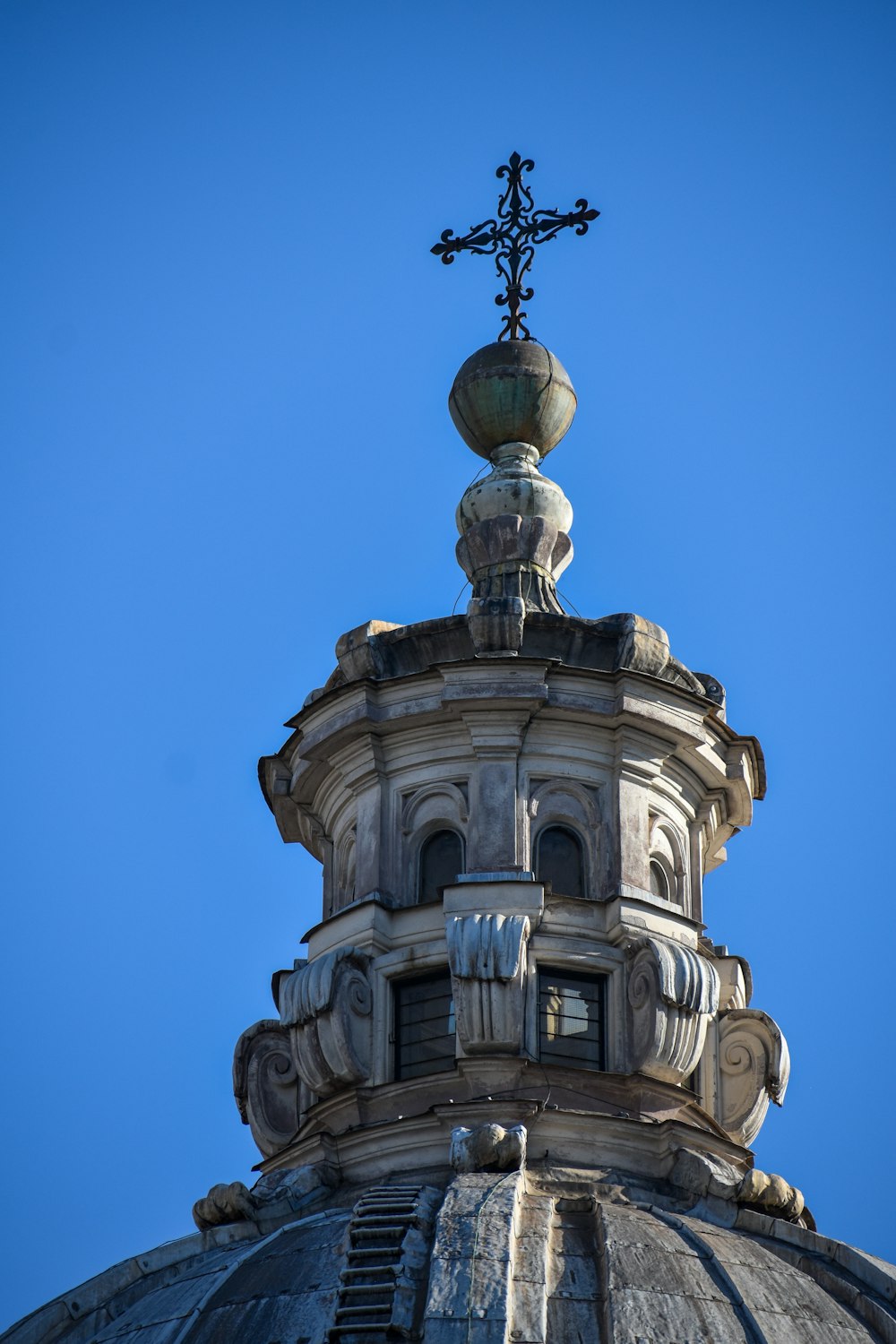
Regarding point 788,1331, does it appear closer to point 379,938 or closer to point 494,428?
point 379,938

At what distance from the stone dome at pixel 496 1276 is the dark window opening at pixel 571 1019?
1.91 meters

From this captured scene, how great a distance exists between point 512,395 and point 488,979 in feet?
29.2

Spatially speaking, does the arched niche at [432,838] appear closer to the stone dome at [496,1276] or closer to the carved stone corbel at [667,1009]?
the carved stone corbel at [667,1009]

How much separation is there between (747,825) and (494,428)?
605cm

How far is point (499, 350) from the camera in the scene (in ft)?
154

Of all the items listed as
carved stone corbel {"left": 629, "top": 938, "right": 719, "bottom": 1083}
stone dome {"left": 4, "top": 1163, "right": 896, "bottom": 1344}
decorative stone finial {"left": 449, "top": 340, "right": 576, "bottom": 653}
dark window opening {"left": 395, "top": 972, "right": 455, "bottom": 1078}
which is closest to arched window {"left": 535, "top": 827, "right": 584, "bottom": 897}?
carved stone corbel {"left": 629, "top": 938, "right": 719, "bottom": 1083}

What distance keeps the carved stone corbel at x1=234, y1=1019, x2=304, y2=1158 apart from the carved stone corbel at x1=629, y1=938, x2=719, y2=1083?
4.32 metres

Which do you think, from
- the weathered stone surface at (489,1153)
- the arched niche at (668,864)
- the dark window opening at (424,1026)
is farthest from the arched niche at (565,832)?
the weathered stone surface at (489,1153)

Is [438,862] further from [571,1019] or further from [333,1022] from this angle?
[571,1019]

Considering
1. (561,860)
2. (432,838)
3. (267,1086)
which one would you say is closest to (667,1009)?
(561,860)

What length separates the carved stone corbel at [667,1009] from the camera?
136 ft

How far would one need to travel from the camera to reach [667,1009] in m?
41.7

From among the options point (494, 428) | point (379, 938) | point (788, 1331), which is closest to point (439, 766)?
point (379, 938)

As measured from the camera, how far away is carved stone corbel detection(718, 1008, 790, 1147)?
43000 mm
